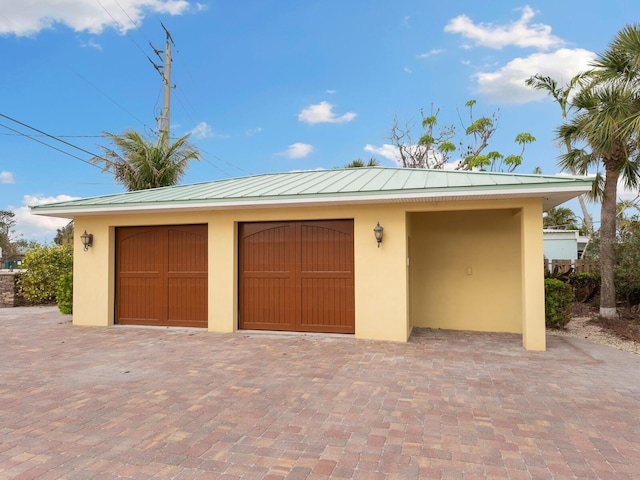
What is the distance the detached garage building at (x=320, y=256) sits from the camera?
266 inches

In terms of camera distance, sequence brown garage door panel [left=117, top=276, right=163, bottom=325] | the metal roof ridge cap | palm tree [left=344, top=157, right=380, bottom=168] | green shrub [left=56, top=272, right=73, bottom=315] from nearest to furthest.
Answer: the metal roof ridge cap → brown garage door panel [left=117, top=276, right=163, bottom=325] → green shrub [left=56, top=272, right=73, bottom=315] → palm tree [left=344, top=157, right=380, bottom=168]

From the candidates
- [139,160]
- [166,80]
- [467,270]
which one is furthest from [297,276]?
[166,80]

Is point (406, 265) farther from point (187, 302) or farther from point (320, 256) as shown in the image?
point (187, 302)

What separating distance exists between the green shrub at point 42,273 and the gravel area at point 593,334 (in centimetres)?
1439

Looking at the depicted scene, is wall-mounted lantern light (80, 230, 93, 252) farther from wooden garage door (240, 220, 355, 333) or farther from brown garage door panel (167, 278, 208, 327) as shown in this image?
wooden garage door (240, 220, 355, 333)

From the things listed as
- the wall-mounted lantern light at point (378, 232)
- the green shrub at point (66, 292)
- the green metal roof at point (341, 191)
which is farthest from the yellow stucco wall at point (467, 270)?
the green shrub at point (66, 292)

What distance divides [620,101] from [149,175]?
1416 cm

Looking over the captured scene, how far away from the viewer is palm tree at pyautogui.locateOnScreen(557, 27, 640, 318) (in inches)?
317

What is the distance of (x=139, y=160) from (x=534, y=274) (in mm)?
13306

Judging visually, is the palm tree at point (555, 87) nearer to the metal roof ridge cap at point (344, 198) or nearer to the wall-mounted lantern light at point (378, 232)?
the metal roof ridge cap at point (344, 198)

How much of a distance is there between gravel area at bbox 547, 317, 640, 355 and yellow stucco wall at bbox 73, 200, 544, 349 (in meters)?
1.15

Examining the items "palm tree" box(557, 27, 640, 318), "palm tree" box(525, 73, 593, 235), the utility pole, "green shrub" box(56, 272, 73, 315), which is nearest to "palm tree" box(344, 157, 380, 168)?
"palm tree" box(525, 73, 593, 235)

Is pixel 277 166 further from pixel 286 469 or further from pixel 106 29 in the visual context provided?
pixel 286 469

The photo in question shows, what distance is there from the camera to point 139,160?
14188 mm
